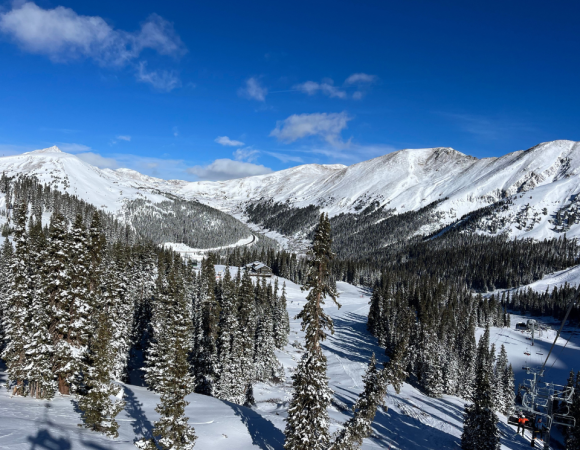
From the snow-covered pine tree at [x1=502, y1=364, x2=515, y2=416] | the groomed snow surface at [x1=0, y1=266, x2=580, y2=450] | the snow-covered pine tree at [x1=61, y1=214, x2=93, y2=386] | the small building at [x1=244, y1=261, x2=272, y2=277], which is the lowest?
the snow-covered pine tree at [x1=502, y1=364, x2=515, y2=416]

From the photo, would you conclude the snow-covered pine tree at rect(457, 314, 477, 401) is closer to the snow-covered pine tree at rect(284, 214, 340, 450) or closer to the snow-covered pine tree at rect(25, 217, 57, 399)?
the snow-covered pine tree at rect(284, 214, 340, 450)

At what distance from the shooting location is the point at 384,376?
1146 inches

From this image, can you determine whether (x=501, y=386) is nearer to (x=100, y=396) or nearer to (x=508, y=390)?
(x=508, y=390)

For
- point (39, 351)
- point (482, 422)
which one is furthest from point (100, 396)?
point (482, 422)

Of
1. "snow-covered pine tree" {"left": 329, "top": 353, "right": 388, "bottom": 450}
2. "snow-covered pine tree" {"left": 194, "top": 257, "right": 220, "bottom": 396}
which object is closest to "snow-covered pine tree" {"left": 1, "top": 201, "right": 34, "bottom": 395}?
"snow-covered pine tree" {"left": 194, "top": 257, "right": 220, "bottom": 396}

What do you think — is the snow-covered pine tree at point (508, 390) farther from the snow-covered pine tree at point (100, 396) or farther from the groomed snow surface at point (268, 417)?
the snow-covered pine tree at point (100, 396)

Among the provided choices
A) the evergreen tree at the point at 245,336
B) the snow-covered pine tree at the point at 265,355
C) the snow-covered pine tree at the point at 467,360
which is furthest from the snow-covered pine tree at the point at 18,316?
the snow-covered pine tree at the point at 467,360

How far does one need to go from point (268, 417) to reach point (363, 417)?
1359 cm

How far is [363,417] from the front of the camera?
27.1 m

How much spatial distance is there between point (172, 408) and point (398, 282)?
552 feet

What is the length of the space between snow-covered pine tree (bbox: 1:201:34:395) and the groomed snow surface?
1.79 m

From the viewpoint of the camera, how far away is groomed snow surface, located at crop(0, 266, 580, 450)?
20.1 meters

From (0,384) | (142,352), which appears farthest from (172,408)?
(142,352)

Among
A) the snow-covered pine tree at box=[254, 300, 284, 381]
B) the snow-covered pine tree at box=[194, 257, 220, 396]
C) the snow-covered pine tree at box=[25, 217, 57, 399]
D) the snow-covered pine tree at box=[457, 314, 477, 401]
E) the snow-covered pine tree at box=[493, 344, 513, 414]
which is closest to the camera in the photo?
the snow-covered pine tree at box=[25, 217, 57, 399]
